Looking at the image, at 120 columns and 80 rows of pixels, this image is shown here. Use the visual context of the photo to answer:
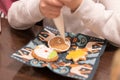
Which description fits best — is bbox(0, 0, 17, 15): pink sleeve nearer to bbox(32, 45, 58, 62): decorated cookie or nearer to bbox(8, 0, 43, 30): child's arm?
bbox(8, 0, 43, 30): child's arm

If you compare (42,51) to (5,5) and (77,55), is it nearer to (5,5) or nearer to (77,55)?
(77,55)

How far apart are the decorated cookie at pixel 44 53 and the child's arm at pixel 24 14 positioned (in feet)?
0.49

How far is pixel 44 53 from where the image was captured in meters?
0.51

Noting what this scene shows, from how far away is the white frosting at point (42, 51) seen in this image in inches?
19.5

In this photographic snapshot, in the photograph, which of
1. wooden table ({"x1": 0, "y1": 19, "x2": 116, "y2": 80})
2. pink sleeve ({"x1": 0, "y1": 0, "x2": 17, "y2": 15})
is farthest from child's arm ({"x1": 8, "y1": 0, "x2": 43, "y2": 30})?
pink sleeve ({"x1": 0, "y1": 0, "x2": 17, "y2": 15})

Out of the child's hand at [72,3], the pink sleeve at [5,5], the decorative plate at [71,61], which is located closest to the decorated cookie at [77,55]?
the decorative plate at [71,61]

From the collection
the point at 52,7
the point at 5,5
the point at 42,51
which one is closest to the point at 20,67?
the point at 42,51

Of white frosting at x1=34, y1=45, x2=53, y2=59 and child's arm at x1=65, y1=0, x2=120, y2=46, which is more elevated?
child's arm at x1=65, y1=0, x2=120, y2=46

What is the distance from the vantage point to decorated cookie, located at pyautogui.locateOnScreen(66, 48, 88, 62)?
0.50 meters

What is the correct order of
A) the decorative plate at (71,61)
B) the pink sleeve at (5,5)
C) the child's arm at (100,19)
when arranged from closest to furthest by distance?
the decorative plate at (71,61) → the child's arm at (100,19) → the pink sleeve at (5,5)

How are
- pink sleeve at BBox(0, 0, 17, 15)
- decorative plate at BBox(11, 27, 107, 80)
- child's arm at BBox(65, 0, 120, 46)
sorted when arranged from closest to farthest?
decorative plate at BBox(11, 27, 107, 80)
child's arm at BBox(65, 0, 120, 46)
pink sleeve at BBox(0, 0, 17, 15)

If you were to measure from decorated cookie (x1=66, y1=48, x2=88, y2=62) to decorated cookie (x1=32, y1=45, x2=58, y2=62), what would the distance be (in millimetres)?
37

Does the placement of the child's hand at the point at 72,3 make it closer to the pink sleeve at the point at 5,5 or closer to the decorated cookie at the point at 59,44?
the decorated cookie at the point at 59,44

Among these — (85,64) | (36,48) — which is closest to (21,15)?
(36,48)
